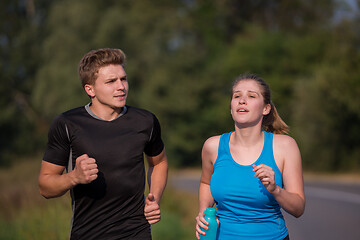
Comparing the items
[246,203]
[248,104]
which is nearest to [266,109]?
[248,104]

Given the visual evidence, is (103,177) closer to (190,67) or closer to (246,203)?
(246,203)

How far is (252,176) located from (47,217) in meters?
5.41

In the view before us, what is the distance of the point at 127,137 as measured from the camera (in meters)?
3.97

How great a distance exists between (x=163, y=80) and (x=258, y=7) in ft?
48.6

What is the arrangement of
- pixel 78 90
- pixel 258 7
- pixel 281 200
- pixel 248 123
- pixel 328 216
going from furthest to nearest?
pixel 258 7, pixel 78 90, pixel 328 216, pixel 248 123, pixel 281 200

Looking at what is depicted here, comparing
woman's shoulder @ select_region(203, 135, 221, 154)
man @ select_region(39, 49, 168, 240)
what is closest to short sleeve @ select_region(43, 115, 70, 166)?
man @ select_region(39, 49, 168, 240)

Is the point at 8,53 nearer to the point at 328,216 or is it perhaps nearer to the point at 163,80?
the point at 163,80

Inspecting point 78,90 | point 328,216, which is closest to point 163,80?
point 78,90

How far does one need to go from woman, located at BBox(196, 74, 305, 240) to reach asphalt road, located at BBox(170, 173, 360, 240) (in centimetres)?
634

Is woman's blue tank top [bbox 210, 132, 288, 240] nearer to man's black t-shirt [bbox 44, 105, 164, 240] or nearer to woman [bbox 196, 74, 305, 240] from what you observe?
woman [bbox 196, 74, 305, 240]

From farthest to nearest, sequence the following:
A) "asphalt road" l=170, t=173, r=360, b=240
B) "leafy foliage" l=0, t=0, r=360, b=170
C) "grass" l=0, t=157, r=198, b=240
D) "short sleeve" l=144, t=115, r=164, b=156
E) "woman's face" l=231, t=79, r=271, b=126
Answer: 1. "leafy foliage" l=0, t=0, r=360, b=170
2. "asphalt road" l=170, t=173, r=360, b=240
3. "grass" l=0, t=157, r=198, b=240
4. "short sleeve" l=144, t=115, r=164, b=156
5. "woman's face" l=231, t=79, r=271, b=126

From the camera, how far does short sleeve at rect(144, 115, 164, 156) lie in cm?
416

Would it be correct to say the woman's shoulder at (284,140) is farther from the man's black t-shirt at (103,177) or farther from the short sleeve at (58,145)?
the short sleeve at (58,145)

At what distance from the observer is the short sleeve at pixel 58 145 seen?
12.5ft
